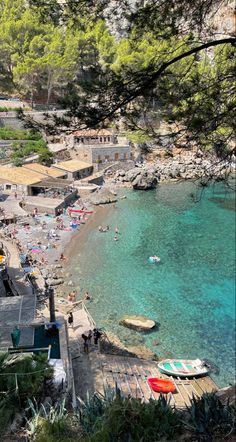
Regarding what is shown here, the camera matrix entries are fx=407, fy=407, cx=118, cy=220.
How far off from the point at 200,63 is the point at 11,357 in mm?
7113

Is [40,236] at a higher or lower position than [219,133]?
lower

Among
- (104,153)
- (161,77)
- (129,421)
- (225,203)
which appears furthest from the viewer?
(104,153)

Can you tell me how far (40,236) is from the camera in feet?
93.3

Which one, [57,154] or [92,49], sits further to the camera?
[92,49]

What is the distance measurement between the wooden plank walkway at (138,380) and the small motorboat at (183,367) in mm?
193

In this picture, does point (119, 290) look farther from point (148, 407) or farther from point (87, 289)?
point (148, 407)

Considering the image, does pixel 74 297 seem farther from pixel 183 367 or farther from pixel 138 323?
pixel 183 367

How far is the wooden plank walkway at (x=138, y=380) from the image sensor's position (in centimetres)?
1176

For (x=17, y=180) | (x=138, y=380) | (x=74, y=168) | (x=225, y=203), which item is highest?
(x=74, y=168)

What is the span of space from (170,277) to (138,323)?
5699 millimetres

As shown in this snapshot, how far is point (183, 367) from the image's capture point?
14320 millimetres

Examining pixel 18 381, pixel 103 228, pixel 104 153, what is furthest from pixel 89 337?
pixel 104 153

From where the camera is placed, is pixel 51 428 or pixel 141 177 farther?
pixel 141 177

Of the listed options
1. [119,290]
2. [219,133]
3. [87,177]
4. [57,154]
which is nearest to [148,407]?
[219,133]
